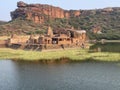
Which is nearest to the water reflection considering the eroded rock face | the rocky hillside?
the rocky hillside

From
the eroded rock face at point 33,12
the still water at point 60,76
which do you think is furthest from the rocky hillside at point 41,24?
the still water at point 60,76

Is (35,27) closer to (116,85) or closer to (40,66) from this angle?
(40,66)

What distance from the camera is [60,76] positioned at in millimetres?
43781

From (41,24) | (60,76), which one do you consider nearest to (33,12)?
(41,24)

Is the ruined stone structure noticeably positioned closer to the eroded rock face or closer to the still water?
the still water

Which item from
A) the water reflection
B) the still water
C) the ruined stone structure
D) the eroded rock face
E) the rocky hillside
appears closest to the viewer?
the still water

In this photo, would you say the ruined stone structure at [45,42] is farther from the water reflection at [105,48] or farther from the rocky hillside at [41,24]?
the rocky hillside at [41,24]

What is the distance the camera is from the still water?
36906 millimetres

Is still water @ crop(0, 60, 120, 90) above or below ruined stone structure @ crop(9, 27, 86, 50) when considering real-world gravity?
above

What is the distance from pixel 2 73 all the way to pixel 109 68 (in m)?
16.5

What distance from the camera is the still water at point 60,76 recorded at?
36.9 metres

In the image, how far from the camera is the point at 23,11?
17100 cm

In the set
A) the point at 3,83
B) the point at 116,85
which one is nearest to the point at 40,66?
the point at 3,83

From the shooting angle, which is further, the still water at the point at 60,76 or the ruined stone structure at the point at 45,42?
the ruined stone structure at the point at 45,42
